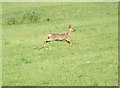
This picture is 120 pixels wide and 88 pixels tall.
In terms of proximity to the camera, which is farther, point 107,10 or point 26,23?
point 107,10

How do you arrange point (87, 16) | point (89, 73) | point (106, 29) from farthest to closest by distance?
point (87, 16)
point (106, 29)
point (89, 73)

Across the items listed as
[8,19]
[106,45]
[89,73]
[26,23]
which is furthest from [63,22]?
[89,73]

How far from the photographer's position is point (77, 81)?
46.8 ft

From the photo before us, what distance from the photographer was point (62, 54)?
20.3m

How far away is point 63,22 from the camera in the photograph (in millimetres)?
37531

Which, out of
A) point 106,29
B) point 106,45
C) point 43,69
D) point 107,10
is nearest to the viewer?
point 43,69

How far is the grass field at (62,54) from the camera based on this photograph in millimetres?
14773

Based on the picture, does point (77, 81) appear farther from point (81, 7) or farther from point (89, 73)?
point (81, 7)

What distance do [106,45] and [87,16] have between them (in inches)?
725

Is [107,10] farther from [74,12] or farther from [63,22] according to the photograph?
[63,22]

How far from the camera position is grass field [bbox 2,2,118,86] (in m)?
14.8

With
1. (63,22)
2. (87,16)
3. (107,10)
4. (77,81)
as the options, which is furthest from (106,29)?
(77,81)

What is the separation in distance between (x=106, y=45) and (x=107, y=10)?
21.8m

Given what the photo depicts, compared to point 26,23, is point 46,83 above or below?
above
